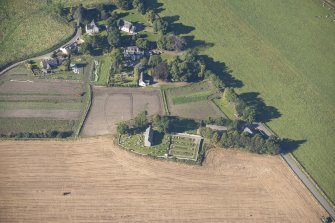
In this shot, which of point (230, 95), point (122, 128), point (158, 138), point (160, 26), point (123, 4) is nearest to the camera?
point (122, 128)

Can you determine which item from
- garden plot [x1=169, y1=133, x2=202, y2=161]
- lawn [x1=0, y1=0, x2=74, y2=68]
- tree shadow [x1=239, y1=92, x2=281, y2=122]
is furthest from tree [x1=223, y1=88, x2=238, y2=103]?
lawn [x1=0, y1=0, x2=74, y2=68]

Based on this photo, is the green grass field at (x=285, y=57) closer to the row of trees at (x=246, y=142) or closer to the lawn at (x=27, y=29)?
the row of trees at (x=246, y=142)

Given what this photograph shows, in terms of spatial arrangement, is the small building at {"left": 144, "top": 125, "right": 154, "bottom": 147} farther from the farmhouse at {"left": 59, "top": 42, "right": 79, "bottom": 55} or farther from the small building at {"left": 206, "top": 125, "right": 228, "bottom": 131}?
the farmhouse at {"left": 59, "top": 42, "right": 79, "bottom": 55}

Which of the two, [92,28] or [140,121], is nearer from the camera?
[140,121]

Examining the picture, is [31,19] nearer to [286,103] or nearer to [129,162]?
[129,162]

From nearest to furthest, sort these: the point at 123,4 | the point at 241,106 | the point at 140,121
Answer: the point at 140,121, the point at 241,106, the point at 123,4

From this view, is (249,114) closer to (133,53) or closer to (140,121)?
→ (140,121)

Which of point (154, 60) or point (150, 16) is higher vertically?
point (150, 16)

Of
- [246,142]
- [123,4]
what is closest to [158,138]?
[246,142]
